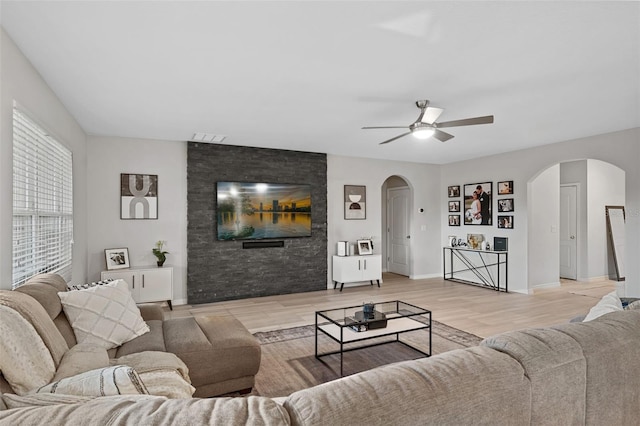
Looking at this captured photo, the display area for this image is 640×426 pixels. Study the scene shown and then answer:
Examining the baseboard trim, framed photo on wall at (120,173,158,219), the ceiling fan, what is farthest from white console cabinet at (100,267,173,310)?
the baseboard trim

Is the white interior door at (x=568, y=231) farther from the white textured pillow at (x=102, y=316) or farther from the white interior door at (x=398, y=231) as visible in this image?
the white textured pillow at (x=102, y=316)

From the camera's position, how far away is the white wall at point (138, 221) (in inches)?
195

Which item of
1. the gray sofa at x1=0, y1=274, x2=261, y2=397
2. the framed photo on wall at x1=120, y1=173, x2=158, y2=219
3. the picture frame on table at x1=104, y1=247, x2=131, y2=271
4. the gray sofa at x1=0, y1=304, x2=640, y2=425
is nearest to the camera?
the gray sofa at x1=0, y1=304, x2=640, y2=425

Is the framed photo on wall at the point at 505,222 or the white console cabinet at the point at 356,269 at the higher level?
the framed photo on wall at the point at 505,222

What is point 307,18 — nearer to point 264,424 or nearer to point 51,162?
point 264,424

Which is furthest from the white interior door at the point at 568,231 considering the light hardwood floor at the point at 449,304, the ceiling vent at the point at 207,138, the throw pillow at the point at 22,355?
the throw pillow at the point at 22,355

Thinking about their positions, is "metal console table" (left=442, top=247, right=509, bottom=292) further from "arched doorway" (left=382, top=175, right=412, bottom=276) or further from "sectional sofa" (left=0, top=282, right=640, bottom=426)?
"sectional sofa" (left=0, top=282, right=640, bottom=426)

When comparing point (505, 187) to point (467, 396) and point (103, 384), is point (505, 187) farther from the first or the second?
point (103, 384)

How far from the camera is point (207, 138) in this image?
5.18 meters

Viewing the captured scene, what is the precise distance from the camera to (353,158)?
6824mm

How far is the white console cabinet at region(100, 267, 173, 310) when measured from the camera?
476 cm

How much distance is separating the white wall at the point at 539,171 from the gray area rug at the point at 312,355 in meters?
2.74

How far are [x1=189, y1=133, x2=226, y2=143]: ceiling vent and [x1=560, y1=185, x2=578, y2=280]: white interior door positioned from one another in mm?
6871

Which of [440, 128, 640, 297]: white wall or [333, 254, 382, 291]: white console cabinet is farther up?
[440, 128, 640, 297]: white wall
